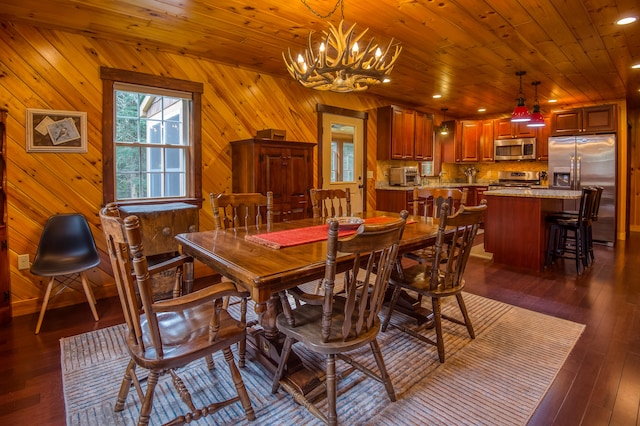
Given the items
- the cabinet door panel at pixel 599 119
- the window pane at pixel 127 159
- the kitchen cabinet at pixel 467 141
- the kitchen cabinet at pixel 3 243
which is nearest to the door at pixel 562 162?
the cabinet door panel at pixel 599 119

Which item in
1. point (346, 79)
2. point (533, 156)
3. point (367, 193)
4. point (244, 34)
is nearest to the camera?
point (346, 79)

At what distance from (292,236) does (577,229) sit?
3659 mm

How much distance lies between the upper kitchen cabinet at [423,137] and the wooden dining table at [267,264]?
442cm

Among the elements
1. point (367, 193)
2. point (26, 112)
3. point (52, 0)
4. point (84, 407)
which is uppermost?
point (52, 0)

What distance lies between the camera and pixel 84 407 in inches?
73.0

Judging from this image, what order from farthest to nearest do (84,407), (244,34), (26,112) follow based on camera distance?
(244,34)
(26,112)
(84,407)

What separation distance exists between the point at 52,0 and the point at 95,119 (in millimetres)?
1035

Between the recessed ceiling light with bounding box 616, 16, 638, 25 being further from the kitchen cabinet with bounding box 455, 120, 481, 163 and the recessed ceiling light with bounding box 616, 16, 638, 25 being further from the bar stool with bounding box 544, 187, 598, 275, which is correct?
the kitchen cabinet with bounding box 455, 120, 481, 163

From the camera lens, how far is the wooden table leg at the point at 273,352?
1.95 meters

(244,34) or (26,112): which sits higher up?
(244,34)

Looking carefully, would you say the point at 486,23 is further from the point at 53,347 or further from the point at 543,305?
the point at 53,347

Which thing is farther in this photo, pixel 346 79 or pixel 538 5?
pixel 538 5

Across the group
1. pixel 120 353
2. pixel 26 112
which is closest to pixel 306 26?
pixel 26 112

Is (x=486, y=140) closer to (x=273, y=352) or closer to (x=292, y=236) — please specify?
(x=292, y=236)
